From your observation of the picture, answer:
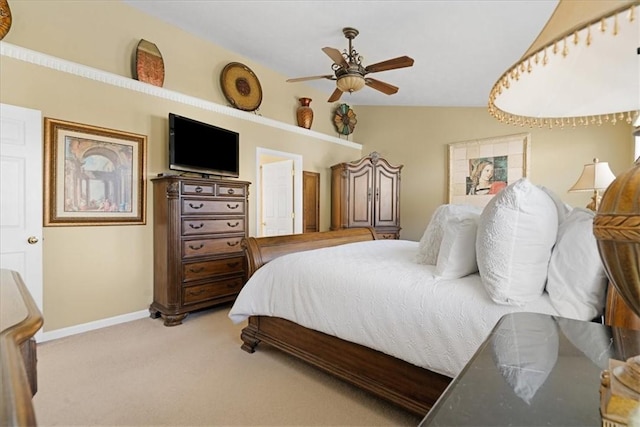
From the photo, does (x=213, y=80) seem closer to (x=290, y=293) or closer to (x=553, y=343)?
(x=290, y=293)

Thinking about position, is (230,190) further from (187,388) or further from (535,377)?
(535,377)

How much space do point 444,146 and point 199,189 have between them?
3.95 m

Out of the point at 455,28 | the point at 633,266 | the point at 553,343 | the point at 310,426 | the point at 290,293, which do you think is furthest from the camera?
the point at 455,28

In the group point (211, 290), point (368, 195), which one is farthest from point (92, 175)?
point (368, 195)

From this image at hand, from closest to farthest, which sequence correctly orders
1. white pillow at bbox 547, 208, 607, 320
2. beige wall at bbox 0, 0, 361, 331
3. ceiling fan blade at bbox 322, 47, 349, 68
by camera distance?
1. white pillow at bbox 547, 208, 607, 320
2. beige wall at bbox 0, 0, 361, 331
3. ceiling fan blade at bbox 322, 47, 349, 68

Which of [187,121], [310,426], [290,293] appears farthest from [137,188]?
[310,426]

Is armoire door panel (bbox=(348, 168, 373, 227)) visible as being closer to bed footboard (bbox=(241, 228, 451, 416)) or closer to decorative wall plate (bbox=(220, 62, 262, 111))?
decorative wall plate (bbox=(220, 62, 262, 111))

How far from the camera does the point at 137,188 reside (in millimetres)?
3217

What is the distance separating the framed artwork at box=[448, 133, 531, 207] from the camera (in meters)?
4.53

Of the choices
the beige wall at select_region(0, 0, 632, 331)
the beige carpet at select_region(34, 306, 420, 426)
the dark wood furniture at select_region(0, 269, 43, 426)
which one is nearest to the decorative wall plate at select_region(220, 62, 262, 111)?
the beige wall at select_region(0, 0, 632, 331)

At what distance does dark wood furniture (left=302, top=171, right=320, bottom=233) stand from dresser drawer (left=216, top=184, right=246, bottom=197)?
164cm

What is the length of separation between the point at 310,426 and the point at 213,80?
3.80 m

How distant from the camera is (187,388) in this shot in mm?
1929

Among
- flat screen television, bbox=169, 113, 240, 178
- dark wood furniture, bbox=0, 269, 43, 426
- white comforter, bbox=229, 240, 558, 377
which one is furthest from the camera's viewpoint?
flat screen television, bbox=169, 113, 240, 178
